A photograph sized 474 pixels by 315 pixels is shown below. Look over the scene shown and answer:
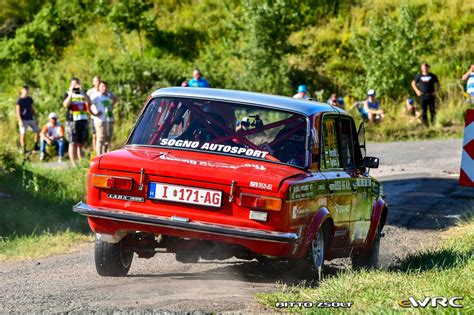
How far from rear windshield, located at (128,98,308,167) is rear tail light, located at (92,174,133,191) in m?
0.74

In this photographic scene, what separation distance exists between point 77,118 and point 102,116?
614 mm

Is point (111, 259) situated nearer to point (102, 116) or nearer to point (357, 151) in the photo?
point (357, 151)

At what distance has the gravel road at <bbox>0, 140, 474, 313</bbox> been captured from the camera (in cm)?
722

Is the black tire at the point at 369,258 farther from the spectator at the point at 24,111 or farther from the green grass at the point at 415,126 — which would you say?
the green grass at the point at 415,126

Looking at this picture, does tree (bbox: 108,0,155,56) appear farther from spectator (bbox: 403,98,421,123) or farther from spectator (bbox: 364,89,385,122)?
spectator (bbox: 403,98,421,123)

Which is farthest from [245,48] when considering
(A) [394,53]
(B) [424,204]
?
(B) [424,204]

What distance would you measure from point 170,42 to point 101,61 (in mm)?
4875

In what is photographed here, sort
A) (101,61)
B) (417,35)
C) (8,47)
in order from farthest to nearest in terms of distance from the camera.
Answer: (8,47) < (101,61) < (417,35)

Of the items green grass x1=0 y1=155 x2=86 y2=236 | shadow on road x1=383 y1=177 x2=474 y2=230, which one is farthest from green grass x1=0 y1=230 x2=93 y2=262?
shadow on road x1=383 y1=177 x2=474 y2=230

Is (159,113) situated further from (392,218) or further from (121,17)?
(121,17)

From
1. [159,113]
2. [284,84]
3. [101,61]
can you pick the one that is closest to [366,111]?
[284,84]

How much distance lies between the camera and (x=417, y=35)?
29.9 meters

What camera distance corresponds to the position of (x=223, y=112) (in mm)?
8680

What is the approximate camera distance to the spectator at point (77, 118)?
18.7 m
